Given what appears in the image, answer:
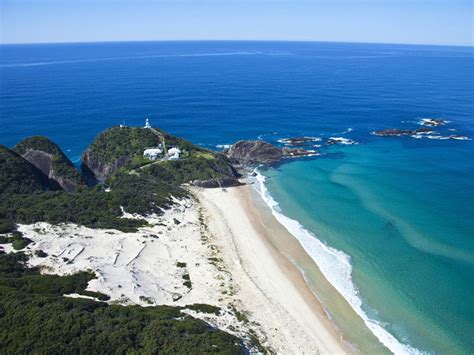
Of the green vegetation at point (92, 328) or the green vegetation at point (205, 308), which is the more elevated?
the green vegetation at point (92, 328)

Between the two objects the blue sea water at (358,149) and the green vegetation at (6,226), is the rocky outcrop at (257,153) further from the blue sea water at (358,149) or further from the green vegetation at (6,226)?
the green vegetation at (6,226)

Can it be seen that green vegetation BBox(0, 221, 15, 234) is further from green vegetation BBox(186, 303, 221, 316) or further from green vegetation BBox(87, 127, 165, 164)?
green vegetation BBox(87, 127, 165, 164)

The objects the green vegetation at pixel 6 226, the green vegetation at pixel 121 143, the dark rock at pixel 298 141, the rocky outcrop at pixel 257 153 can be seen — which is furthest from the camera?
the dark rock at pixel 298 141

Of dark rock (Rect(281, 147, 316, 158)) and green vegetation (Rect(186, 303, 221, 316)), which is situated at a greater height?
dark rock (Rect(281, 147, 316, 158))

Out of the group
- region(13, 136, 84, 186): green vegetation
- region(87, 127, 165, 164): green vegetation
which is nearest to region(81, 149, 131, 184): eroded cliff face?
region(87, 127, 165, 164): green vegetation

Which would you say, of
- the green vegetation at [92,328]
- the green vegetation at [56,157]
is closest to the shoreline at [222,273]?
the green vegetation at [92,328]
